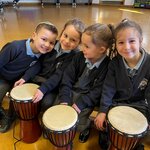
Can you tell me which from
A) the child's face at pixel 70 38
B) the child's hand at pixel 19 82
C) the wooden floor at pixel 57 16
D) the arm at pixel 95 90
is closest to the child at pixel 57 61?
the child's face at pixel 70 38

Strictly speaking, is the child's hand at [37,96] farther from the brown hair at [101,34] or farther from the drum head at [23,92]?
the brown hair at [101,34]

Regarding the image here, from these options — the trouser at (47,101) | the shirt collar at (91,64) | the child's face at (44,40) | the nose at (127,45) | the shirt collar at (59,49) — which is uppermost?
the nose at (127,45)

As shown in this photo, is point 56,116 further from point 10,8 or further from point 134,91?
point 10,8

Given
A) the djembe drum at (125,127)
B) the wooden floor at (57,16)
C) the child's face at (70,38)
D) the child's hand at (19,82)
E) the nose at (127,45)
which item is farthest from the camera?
the wooden floor at (57,16)

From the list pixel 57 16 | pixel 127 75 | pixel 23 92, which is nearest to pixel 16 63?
pixel 23 92

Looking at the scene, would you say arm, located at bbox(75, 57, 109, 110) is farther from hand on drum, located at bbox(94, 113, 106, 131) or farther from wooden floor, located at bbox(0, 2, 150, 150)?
wooden floor, located at bbox(0, 2, 150, 150)

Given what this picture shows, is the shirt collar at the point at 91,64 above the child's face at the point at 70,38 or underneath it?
underneath

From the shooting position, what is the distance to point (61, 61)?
1.43 metres

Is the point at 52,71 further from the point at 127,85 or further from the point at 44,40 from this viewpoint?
the point at 127,85

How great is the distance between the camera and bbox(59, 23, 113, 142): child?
121cm

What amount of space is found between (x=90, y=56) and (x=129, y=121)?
0.47 metres

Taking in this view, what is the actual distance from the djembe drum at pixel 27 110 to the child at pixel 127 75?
42cm

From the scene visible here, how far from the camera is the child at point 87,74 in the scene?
1.21 meters

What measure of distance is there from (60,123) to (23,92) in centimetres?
Answer: 36
